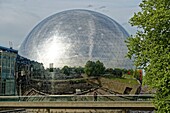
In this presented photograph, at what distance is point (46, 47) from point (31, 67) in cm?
614

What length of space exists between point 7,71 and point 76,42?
15813 millimetres

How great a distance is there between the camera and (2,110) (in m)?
44.3

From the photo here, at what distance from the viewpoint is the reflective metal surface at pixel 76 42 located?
222ft

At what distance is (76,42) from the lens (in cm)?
6894

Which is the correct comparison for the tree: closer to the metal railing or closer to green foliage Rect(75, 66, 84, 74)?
the metal railing

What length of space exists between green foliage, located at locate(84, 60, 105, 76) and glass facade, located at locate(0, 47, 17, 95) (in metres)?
11.4

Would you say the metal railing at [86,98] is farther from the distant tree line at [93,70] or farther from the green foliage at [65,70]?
the green foliage at [65,70]

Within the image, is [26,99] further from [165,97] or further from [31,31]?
[31,31]

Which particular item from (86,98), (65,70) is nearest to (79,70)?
(65,70)

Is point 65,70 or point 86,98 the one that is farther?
point 65,70

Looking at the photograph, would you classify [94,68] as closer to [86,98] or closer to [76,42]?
[76,42]

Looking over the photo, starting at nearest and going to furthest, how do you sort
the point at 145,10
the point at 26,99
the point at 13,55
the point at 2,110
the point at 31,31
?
1. the point at 145,10
2. the point at 26,99
3. the point at 2,110
4. the point at 13,55
5. the point at 31,31

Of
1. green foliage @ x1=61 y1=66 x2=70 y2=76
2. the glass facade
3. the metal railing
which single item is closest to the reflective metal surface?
green foliage @ x1=61 y1=66 x2=70 y2=76

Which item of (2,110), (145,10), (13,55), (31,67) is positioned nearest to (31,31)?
(31,67)
